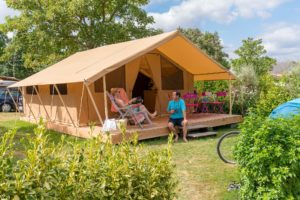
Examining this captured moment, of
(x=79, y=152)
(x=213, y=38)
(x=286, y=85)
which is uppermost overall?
(x=213, y=38)

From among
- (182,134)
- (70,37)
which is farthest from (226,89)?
(70,37)

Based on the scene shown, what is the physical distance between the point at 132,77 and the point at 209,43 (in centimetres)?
2769

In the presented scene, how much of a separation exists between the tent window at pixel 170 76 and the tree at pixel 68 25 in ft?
25.3

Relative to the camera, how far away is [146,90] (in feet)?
40.5

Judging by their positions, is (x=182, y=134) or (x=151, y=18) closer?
(x=182, y=134)

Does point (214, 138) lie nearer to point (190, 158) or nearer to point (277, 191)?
point (190, 158)

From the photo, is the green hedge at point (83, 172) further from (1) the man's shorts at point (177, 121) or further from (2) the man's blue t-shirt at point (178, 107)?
(1) the man's shorts at point (177, 121)

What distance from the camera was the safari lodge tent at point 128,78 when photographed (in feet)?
32.4

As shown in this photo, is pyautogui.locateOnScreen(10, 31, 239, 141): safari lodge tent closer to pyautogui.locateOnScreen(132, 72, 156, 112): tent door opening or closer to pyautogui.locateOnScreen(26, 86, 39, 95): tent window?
pyautogui.locateOnScreen(132, 72, 156, 112): tent door opening

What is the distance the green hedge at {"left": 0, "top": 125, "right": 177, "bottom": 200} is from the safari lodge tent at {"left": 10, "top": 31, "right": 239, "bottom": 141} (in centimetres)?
641

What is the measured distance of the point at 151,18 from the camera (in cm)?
2042

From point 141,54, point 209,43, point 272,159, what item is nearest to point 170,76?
point 141,54

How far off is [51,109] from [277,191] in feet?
32.6

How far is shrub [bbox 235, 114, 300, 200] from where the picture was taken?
11.1 feet
